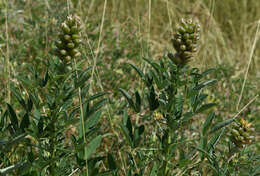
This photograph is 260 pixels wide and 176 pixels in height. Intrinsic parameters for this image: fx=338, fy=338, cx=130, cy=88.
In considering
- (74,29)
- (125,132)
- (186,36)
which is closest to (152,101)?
Result: (125,132)

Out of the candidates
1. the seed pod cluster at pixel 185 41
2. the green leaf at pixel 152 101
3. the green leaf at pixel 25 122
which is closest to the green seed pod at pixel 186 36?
the seed pod cluster at pixel 185 41

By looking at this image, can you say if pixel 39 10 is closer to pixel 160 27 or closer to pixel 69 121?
pixel 160 27

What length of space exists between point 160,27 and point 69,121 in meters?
3.28

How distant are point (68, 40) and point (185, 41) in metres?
0.33

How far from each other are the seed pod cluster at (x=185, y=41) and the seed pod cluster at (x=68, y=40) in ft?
0.92

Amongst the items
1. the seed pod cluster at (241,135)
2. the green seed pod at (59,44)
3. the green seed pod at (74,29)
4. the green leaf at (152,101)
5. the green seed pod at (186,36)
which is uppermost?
the green seed pod at (74,29)

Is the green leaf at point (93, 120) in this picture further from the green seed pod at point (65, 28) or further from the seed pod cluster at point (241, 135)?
the seed pod cluster at point (241, 135)

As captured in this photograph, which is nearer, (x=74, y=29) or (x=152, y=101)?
(x=74, y=29)

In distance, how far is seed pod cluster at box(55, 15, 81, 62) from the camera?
3.02 feet

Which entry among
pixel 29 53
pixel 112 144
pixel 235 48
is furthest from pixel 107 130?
pixel 235 48

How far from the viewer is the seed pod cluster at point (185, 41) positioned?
967mm

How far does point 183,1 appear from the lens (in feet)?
13.5

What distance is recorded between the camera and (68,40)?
0.93m

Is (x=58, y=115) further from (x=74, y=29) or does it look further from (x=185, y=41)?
(x=185, y=41)
